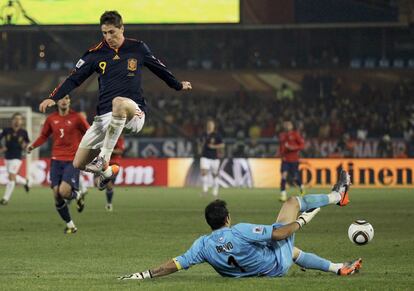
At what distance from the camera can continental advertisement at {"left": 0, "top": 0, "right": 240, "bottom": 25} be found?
39312 millimetres

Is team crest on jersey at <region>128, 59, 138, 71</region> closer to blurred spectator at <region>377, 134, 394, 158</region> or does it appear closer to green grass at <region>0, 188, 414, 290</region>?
green grass at <region>0, 188, 414, 290</region>

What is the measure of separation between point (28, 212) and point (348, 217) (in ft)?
24.3

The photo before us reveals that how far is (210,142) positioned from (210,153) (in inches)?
23.3

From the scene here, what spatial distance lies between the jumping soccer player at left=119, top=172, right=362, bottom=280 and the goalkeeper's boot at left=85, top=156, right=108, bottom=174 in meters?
2.72

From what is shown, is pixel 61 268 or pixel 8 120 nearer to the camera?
pixel 61 268

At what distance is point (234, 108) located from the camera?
46094 millimetres

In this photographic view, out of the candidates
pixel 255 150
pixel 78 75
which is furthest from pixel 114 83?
pixel 255 150

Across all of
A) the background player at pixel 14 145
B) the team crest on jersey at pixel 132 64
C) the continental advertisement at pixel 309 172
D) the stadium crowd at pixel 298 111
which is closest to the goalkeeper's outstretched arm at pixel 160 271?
the team crest on jersey at pixel 132 64

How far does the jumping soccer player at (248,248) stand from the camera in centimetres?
1029

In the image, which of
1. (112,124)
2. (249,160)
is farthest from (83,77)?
(249,160)

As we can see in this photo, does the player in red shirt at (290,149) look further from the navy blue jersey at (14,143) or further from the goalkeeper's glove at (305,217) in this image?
the goalkeeper's glove at (305,217)

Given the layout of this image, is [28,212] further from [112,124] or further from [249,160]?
[249,160]

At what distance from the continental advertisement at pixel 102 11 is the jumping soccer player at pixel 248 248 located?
28786mm

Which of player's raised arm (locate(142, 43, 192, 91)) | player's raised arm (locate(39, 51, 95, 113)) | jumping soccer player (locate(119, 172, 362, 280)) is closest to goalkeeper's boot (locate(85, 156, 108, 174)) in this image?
player's raised arm (locate(39, 51, 95, 113))
